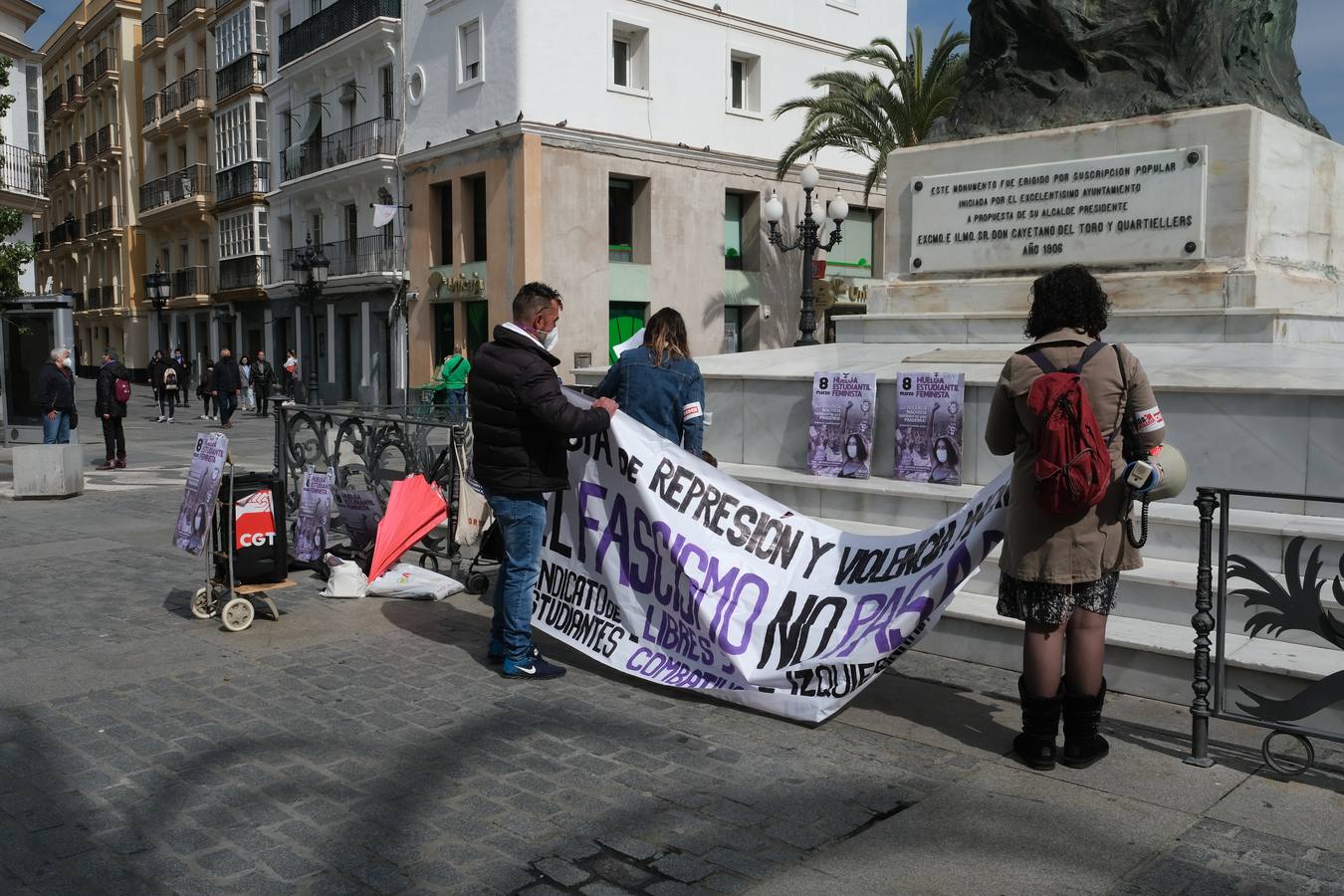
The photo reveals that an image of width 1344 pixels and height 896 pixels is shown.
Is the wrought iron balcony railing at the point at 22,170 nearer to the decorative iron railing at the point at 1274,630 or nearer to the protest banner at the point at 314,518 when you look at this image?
the protest banner at the point at 314,518

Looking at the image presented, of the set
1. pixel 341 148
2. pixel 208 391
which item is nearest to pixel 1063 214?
pixel 208 391

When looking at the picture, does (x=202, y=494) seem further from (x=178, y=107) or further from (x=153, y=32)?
(x=153, y=32)

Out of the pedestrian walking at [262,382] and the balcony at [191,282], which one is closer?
the pedestrian walking at [262,382]

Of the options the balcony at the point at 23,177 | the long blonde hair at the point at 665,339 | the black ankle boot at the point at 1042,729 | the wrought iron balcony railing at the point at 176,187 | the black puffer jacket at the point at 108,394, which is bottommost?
the black ankle boot at the point at 1042,729

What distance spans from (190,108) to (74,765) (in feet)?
157

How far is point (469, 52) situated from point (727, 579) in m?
27.3

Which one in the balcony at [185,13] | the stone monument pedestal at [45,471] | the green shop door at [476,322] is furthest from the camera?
the balcony at [185,13]

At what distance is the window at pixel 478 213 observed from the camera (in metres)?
30.6

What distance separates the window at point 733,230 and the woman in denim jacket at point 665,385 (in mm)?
26197

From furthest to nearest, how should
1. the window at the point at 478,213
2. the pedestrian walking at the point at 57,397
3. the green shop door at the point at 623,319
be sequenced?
the window at the point at 478,213 → the green shop door at the point at 623,319 → the pedestrian walking at the point at 57,397

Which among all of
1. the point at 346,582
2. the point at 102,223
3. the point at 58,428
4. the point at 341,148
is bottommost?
the point at 346,582

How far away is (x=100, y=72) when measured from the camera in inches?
2244

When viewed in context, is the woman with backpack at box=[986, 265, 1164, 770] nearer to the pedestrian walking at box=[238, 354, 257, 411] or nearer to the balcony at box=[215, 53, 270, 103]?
the pedestrian walking at box=[238, 354, 257, 411]

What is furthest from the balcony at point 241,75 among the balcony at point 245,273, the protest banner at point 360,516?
the protest banner at point 360,516
